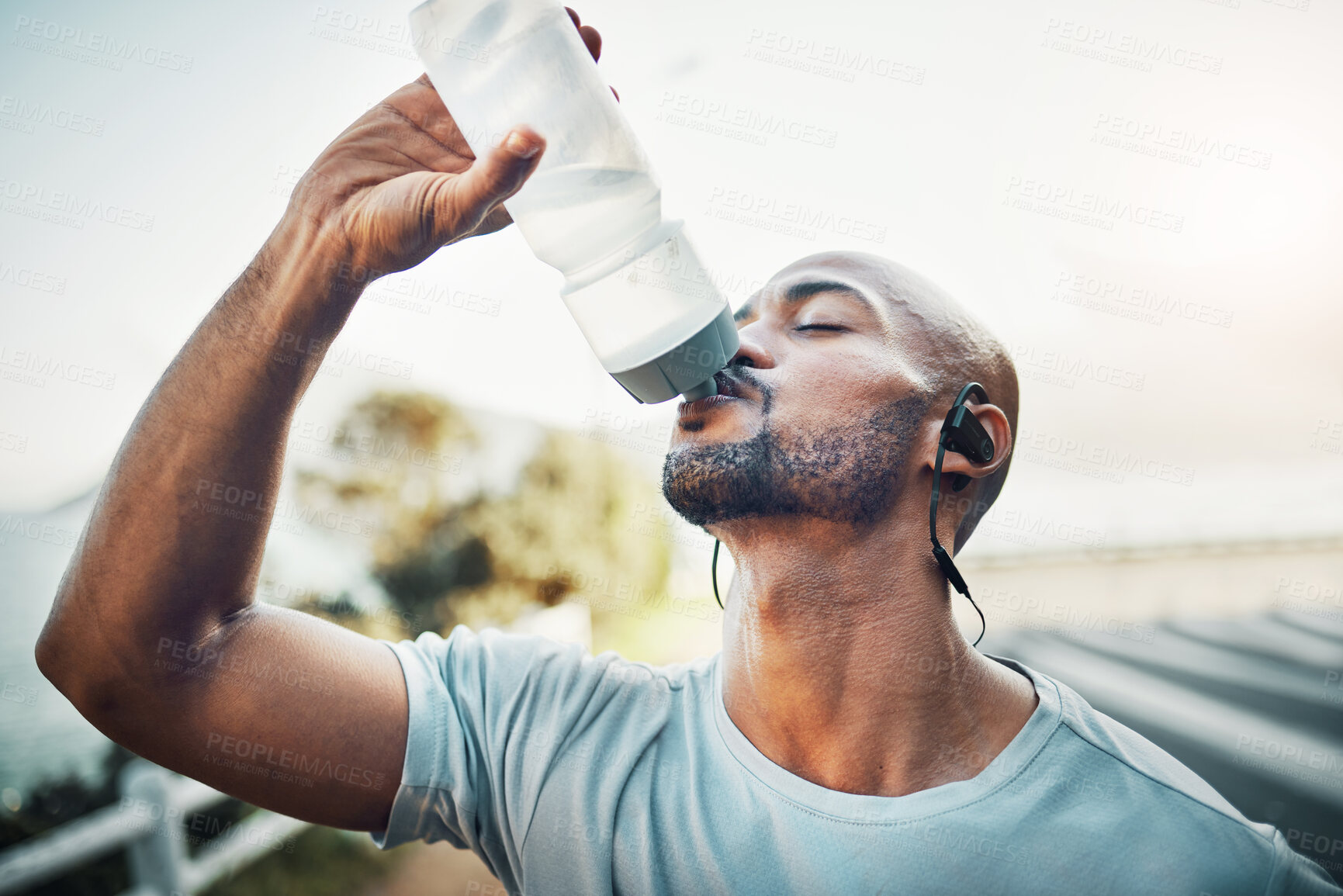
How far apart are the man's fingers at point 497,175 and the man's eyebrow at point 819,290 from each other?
75 centimetres

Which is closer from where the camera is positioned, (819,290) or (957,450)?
(957,450)

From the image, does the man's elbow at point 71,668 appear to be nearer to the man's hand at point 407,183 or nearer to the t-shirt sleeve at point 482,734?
the t-shirt sleeve at point 482,734

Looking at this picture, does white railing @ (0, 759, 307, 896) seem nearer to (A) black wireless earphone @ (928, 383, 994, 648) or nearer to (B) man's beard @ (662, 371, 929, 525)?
(B) man's beard @ (662, 371, 929, 525)

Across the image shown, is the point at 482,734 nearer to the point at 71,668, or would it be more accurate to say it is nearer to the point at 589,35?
the point at 71,668

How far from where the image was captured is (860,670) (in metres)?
1.46

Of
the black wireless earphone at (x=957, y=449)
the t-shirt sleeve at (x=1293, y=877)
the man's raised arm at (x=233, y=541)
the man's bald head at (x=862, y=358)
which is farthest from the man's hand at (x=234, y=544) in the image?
the t-shirt sleeve at (x=1293, y=877)

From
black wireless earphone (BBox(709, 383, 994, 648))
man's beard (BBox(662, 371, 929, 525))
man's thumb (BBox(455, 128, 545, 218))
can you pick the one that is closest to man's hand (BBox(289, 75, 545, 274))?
man's thumb (BBox(455, 128, 545, 218))

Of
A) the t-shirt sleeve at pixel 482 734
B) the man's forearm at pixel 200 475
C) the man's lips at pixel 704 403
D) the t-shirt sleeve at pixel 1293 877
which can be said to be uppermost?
the man's forearm at pixel 200 475

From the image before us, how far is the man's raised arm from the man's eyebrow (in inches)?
33.6

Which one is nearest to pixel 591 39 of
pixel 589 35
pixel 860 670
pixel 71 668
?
pixel 589 35

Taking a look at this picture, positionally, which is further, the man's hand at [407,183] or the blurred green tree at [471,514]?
the blurred green tree at [471,514]

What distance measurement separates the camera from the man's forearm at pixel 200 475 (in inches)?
46.8

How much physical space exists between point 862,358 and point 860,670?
69cm

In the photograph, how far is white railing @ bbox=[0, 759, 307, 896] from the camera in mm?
2119
